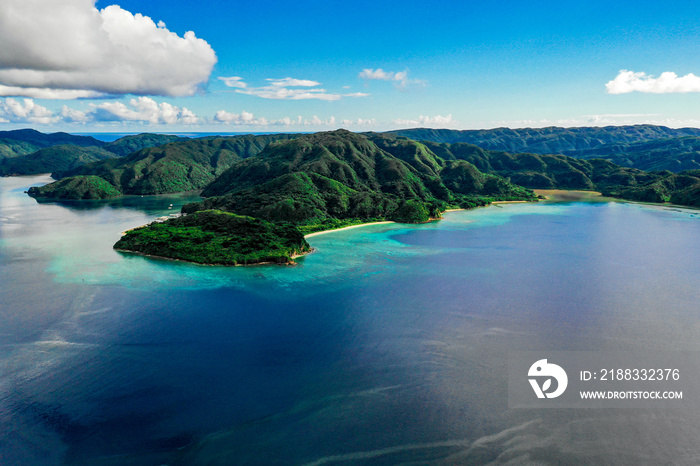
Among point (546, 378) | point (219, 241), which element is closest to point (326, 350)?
point (546, 378)

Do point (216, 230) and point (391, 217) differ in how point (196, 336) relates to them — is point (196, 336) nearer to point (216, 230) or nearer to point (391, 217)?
point (216, 230)

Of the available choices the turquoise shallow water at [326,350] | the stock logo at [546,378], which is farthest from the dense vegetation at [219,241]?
the stock logo at [546,378]

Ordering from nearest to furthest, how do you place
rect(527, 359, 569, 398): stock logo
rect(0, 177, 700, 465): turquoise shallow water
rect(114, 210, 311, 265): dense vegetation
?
rect(0, 177, 700, 465): turquoise shallow water, rect(527, 359, 569, 398): stock logo, rect(114, 210, 311, 265): dense vegetation

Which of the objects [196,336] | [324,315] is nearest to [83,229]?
[196,336]

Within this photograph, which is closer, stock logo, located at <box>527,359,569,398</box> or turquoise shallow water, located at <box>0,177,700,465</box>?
turquoise shallow water, located at <box>0,177,700,465</box>

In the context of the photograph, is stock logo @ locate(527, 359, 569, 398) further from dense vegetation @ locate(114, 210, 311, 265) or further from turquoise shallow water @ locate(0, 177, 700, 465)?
dense vegetation @ locate(114, 210, 311, 265)

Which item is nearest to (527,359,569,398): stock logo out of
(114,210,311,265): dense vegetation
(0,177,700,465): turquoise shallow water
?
(0,177,700,465): turquoise shallow water
